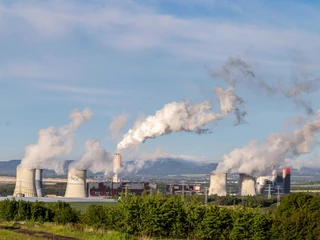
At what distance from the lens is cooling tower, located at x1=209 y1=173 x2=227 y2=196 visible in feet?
405

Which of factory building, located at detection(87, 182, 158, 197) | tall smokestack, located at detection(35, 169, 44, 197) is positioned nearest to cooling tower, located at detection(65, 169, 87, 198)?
tall smokestack, located at detection(35, 169, 44, 197)

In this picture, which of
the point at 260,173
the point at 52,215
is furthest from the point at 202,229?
the point at 260,173

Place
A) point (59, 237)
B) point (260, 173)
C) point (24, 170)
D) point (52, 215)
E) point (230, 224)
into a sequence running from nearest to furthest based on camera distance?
point (59, 237)
point (230, 224)
point (52, 215)
point (24, 170)
point (260, 173)

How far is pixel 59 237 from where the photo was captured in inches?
1219

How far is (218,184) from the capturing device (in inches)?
4931

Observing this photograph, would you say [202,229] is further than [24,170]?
No

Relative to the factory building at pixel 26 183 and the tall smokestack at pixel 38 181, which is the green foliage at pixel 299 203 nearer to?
the factory building at pixel 26 183

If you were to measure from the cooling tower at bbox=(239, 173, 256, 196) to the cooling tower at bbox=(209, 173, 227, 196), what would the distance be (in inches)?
185

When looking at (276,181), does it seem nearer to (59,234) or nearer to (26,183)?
(26,183)

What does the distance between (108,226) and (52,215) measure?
7256mm

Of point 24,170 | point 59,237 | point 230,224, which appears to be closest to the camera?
point 59,237

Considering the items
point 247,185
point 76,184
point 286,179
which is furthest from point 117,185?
point 286,179

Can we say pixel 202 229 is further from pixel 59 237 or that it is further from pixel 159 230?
pixel 59 237

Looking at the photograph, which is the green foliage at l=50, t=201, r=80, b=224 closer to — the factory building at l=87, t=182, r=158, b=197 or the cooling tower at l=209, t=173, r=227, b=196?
the factory building at l=87, t=182, r=158, b=197
